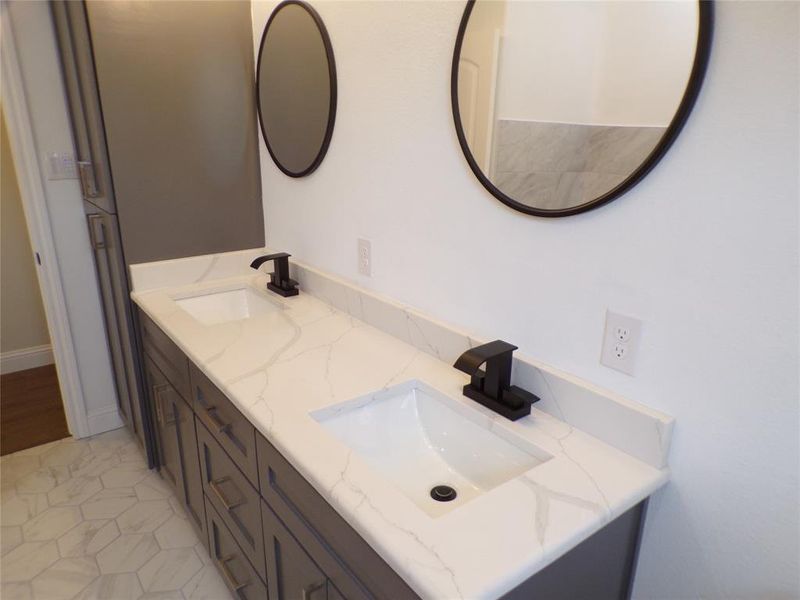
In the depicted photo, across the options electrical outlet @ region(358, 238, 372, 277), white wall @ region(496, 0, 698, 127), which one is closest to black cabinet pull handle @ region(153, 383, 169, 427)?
electrical outlet @ region(358, 238, 372, 277)

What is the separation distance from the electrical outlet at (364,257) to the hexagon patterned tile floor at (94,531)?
3.79 ft

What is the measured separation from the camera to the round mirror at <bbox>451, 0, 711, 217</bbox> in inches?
33.8

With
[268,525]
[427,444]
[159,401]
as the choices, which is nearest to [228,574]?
[268,525]

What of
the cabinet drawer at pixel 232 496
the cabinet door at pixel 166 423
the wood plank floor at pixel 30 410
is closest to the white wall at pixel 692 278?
the cabinet drawer at pixel 232 496

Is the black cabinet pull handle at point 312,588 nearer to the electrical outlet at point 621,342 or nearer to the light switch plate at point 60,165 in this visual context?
the electrical outlet at point 621,342

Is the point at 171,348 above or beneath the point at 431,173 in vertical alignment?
beneath

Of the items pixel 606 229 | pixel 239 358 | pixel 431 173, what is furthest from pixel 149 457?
pixel 606 229

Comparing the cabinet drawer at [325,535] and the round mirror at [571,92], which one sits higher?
the round mirror at [571,92]

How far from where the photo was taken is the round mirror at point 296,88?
67.1 inches

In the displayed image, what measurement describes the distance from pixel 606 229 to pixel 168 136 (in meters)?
1.62

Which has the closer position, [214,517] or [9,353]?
[214,517]

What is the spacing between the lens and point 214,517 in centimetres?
163

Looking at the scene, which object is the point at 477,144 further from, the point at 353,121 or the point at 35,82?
the point at 35,82

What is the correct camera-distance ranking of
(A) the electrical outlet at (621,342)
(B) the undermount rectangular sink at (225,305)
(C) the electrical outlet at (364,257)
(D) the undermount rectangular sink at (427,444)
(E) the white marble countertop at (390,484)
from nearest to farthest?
(E) the white marble countertop at (390,484), (A) the electrical outlet at (621,342), (D) the undermount rectangular sink at (427,444), (C) the electrical outlet at (364,257), (B) the undermount rectangular sink at (225,305)
